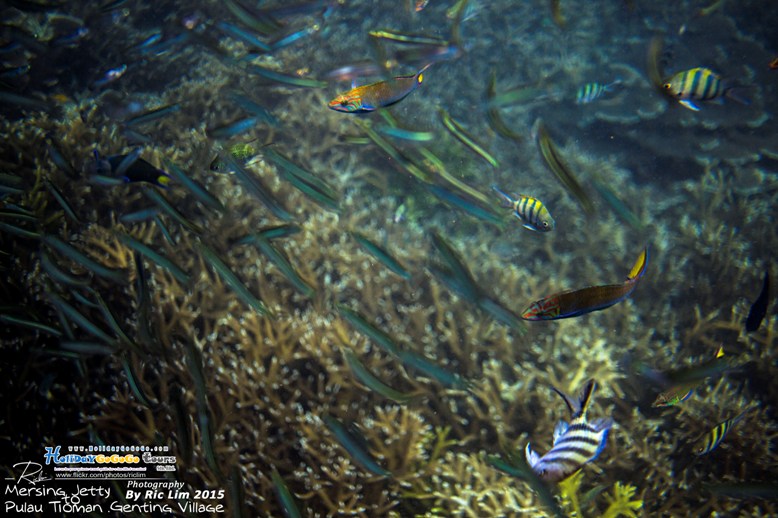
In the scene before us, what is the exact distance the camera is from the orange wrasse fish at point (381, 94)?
259 centimetres

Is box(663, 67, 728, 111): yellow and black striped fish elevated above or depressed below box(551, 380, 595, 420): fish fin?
above

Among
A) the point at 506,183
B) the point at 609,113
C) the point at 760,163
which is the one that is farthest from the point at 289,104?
the point at 760,163

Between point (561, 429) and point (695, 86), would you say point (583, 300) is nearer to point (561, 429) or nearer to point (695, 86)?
point (561, 429)

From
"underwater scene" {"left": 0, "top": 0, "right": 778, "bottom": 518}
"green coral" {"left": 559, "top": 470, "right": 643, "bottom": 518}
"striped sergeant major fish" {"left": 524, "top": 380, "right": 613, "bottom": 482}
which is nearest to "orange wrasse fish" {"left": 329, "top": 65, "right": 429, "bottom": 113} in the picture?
"underwater scene" {"left": 0, "top": 0, "right": 778, "bottom": 518}

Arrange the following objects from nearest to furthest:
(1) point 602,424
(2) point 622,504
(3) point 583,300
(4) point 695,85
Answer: (3) point 583,300
(1) point 602,424
(2) point 622,504
(4) point 695,85

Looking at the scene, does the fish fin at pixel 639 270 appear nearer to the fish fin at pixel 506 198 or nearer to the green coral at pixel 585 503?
the fish fin at pixel 506 198

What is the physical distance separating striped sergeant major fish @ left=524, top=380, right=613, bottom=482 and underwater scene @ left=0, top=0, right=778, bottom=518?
1cm

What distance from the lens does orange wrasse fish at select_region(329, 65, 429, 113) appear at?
259cm

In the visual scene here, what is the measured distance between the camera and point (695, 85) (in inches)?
126

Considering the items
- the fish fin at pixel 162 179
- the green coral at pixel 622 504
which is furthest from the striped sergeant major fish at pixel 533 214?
the fish fin at pixel 162 179

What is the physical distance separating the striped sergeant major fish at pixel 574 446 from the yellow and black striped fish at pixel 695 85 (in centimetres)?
271

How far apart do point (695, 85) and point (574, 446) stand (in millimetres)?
3123

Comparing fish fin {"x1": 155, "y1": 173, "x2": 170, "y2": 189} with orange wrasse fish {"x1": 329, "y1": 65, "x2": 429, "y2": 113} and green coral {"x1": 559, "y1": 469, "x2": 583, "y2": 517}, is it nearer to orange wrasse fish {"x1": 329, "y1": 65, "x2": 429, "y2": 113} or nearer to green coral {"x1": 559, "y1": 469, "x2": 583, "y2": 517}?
orange wrasse fish {"x1": 329, "y1": 65, "x2": 429, "y2": 113}

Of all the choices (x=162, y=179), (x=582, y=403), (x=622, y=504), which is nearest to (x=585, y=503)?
(x=622, y=504)
